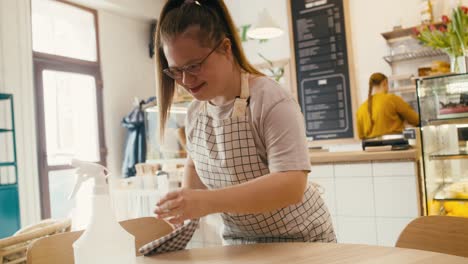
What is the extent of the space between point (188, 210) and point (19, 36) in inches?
173

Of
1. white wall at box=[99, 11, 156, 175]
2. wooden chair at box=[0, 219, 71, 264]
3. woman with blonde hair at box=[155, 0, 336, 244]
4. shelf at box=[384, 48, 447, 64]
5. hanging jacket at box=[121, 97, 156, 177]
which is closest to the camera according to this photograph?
woman with blonde hair at box=[155, 0, 336, 244]

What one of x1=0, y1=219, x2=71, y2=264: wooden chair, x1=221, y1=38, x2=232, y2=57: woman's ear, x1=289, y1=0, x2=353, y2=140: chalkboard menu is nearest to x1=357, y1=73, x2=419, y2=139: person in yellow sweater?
x1=289, y1=0, x2=353, y2=140: chalkboard menu

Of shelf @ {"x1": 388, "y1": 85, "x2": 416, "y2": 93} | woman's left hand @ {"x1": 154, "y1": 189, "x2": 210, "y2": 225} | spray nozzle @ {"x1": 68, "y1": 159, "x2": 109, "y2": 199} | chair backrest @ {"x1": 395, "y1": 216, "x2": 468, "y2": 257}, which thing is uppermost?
shelf @ {"x1": 388, "y1": 85, "x2": 416, "y2": 93}

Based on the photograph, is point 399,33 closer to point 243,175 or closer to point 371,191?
point 371,191

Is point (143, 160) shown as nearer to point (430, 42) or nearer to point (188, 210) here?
point (430, 42)

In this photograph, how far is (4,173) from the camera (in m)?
4.24

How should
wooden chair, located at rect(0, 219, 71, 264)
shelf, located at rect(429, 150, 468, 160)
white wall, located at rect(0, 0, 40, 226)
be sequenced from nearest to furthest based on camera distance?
1. wooden chair, located at rect(0, 219, 71, 264)
2. shelf, located at rect(429, 150, 468, 160)
3. white wall, located at rect(0, 0, 40, 226)

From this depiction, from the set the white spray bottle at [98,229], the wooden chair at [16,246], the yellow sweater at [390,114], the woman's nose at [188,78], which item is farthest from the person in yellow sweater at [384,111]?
the white spray bottle at [98,229]

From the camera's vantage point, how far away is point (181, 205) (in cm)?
90

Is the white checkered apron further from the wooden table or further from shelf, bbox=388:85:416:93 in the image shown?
shelf, bbox=388:85:416:93

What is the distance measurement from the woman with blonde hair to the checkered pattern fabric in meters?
0.13

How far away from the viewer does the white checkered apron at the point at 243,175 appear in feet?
3.94

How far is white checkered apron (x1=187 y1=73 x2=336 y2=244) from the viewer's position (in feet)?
3.94

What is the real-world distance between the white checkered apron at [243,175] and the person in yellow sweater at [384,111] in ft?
10.6
